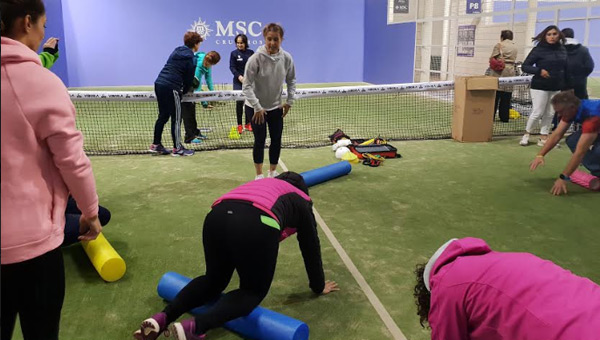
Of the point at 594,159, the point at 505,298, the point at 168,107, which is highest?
the point at 168,107

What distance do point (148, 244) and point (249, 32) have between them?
1282 centimetres

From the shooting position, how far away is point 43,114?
1394 millimetres

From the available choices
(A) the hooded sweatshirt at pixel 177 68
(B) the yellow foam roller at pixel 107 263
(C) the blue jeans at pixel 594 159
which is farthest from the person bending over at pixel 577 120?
(A) the hooded sweatshirt at pixel 177 68

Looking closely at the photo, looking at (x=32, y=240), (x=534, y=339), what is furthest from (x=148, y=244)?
(x=534, y=339)

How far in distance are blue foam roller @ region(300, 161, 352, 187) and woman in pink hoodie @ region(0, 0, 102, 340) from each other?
3503 millimetres

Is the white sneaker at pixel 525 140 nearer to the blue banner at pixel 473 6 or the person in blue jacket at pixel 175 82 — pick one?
the person in blue jacket at pixel 175 82

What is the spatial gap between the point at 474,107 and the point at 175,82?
4.13 metres

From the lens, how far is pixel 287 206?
252cm

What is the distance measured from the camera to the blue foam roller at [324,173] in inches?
201

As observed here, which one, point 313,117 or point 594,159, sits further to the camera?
point 313,117

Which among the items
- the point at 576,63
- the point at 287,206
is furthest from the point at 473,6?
the point at 287,206

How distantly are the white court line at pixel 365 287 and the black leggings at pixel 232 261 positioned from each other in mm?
757

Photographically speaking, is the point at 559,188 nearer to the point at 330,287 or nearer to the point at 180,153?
the point at 330,287

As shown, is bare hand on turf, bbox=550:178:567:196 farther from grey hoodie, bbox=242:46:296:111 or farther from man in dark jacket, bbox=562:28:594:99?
grey hoodie, bbox=242:46:296:111
